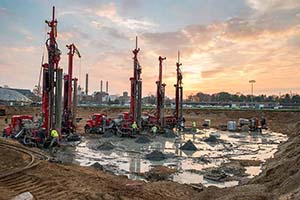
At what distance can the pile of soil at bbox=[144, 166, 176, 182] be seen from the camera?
40.6ft

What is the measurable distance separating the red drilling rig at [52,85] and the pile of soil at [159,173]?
25.5 feet

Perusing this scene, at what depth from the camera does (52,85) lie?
18875mm

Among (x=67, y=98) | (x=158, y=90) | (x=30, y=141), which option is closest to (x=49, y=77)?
(x=30, y=141)

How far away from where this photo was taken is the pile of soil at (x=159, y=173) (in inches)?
487

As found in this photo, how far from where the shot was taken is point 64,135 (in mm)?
23281

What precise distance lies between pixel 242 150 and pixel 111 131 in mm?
11249

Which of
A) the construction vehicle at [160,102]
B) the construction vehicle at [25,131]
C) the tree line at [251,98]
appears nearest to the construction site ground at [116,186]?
the construction vehicle at [25,131]

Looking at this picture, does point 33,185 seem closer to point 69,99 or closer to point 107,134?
point 69,99

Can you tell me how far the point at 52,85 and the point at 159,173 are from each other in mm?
9174

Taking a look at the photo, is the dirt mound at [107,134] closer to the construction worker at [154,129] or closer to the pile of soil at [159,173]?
the construction worker at [154,129]

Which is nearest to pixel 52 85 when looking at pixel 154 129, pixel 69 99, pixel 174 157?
pixel 69 99

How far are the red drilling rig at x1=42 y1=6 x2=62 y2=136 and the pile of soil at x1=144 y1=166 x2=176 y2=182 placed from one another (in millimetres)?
7761

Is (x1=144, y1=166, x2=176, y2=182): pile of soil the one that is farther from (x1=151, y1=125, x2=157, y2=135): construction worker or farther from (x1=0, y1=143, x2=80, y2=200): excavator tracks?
(x1=151, y1=125, x2=157, y2=135): construction worker

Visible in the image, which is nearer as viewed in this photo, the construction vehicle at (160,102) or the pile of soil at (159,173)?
the pile of soil at (159,173)
